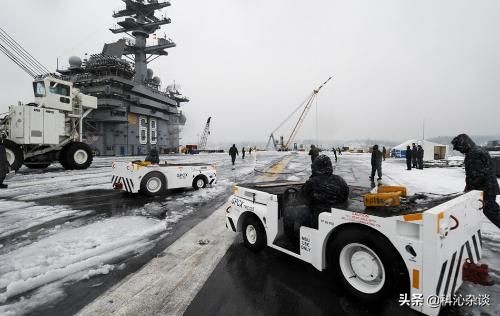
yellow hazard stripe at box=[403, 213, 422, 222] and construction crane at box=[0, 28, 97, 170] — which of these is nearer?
yellow hazard stripe at box=[403, 213, 422, 222]

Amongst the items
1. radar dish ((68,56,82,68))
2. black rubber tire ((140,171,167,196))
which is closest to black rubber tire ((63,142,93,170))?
black rubber tire ((140,171,167,196))

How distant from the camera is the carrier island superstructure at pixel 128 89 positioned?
4178cm

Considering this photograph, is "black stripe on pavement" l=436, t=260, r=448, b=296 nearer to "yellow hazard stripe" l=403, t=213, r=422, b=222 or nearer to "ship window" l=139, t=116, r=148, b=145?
"yellow hazard stripe" l=403, t=213, r=422, b=222

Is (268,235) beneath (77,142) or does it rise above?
beneath

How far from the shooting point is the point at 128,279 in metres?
3.32

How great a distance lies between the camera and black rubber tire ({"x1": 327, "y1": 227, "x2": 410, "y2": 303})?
8.14 feet

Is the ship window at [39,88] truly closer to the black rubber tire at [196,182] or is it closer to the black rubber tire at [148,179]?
the black rubber tire at [148,179]

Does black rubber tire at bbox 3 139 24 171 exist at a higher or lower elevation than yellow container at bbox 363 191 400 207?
higher

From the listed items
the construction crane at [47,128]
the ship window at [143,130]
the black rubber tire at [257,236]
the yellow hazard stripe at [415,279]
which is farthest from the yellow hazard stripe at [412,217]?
the ship window at [143,130]

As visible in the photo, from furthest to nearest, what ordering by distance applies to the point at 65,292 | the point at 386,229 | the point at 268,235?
the point at 268,235
the point at 65,292
the point at 386,229

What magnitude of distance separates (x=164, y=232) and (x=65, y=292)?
6.93 ft

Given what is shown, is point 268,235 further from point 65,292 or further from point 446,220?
point 65,292

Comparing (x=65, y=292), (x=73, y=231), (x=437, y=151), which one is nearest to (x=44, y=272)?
(x=65, y=292)

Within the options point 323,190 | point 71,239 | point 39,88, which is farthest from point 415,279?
point 39,88
